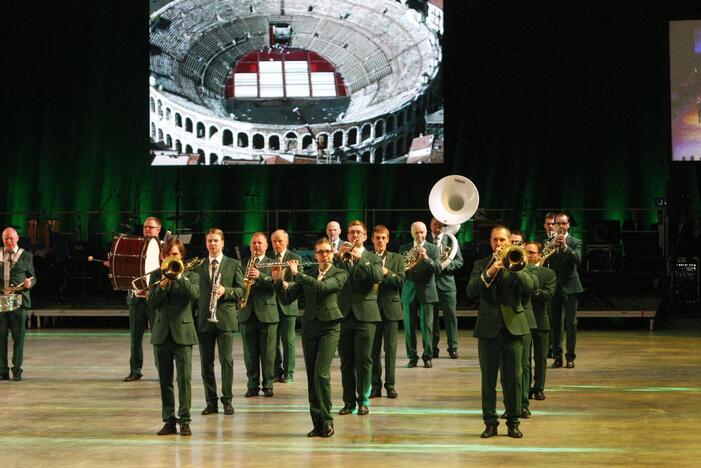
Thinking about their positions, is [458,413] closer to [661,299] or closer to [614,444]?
[614,444]

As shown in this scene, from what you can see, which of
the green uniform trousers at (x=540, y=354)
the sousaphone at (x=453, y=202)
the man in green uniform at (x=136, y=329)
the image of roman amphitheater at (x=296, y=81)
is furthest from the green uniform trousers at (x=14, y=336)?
the image of roman amphitheater at (x=296, y=81)

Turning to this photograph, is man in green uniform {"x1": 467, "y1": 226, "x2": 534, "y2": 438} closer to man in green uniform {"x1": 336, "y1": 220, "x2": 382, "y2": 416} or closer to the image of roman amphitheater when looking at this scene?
man in green uniform {"x1": 336, "y1": 220, "x2": 382, "y2": 416}

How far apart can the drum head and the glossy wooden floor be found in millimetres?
1182

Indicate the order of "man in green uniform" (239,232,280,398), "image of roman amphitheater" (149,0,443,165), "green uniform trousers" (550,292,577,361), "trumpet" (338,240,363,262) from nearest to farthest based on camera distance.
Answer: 1. "trumpet" (338,240,363,262)
2. "man in green uniform" (239,232,280,398)
3. "green uniform trousers" (550,292,577,361)
4. "image of roman amphitheater" (149,0,443,165)

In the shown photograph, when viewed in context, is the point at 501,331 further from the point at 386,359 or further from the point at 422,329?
the point at 422,329

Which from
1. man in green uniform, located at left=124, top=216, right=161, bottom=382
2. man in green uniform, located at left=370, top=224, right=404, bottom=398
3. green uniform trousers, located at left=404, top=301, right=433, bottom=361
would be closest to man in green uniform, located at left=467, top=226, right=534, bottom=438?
man in green uniform, located at left=370, top=224, right=404, bottom=398

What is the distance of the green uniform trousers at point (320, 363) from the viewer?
26.0 ft

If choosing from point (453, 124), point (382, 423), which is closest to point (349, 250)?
point (382, 423)

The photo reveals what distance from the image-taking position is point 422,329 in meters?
12.1

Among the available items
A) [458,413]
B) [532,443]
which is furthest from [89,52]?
[532,443]

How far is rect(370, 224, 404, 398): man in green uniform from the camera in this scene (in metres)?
9.85

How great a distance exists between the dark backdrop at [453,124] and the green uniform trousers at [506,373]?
10.8 meters

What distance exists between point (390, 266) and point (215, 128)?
9.36 m

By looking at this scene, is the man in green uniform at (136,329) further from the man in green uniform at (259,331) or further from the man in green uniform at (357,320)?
the man in green uniform at (357,320)
